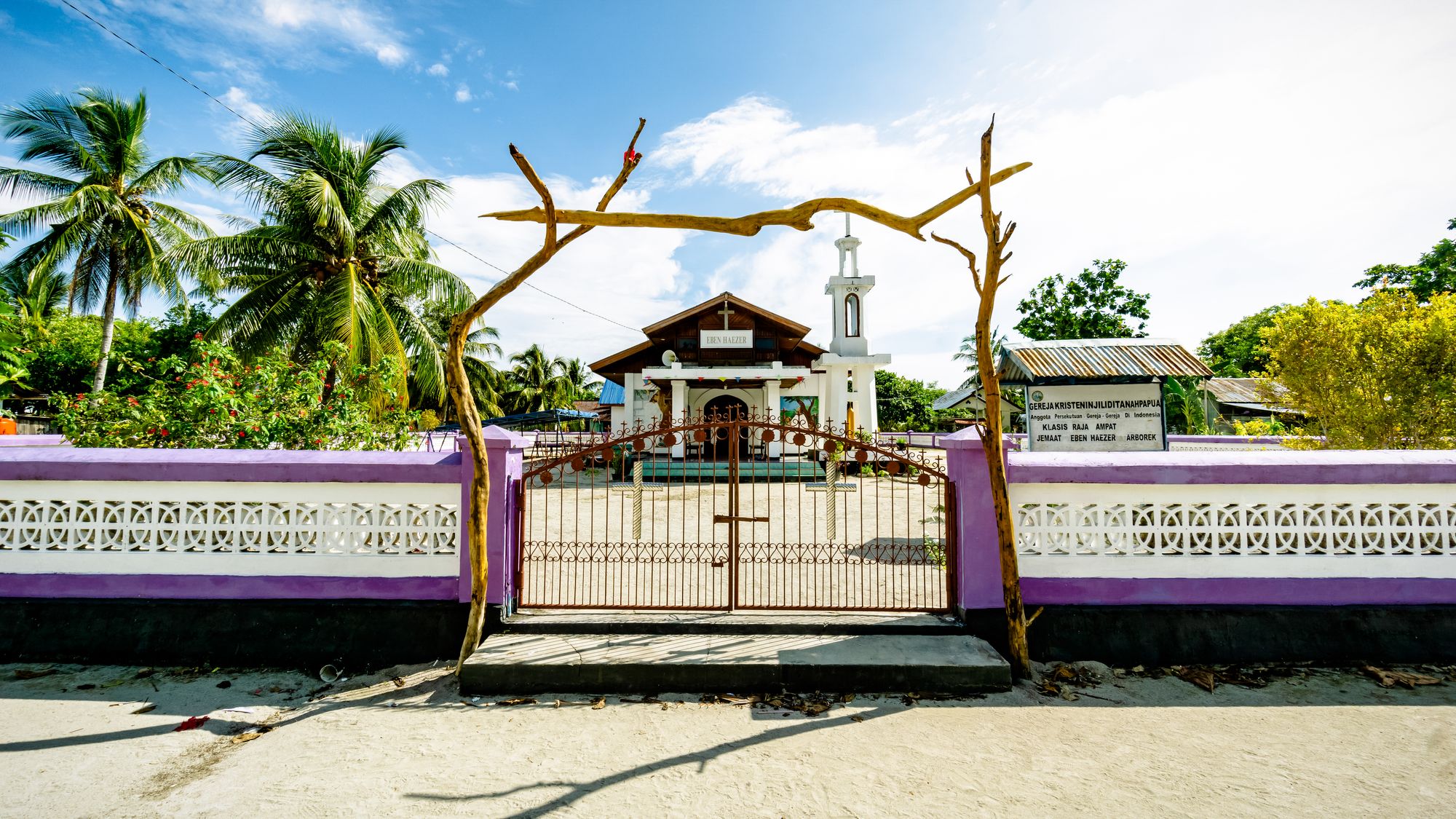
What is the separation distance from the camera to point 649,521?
1011 centimetres

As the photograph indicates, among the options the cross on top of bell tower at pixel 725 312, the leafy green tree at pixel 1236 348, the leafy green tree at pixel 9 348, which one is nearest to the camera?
the leafy green tree at pixel 9 348

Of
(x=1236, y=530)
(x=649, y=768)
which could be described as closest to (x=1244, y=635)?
(x=1236, y=530)

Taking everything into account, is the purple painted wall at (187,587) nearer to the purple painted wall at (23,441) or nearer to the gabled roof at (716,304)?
the purple painted wall at (23,441)

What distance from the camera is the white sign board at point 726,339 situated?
18.8 m

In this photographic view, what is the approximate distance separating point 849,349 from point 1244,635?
708 inches

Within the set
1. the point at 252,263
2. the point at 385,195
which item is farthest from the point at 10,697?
the point at 385,195

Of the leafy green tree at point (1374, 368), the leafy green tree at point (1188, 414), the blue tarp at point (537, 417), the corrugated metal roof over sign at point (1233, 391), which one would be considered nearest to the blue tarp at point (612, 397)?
the blue tarp at point (537, 417)

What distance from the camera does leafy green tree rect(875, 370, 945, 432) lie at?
41531 mm

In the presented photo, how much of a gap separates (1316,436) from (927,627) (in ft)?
23.2

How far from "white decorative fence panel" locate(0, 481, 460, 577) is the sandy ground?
0.75 meters

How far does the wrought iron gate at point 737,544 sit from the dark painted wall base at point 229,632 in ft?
2.68

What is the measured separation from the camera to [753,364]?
63.9 feet

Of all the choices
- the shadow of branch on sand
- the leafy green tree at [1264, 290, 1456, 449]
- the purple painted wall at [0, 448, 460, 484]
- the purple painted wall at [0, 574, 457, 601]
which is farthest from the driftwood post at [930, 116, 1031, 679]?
the leafy green tree at [1264, 290, 1456, 449]

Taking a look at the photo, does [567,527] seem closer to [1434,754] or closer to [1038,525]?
[1038,525]
